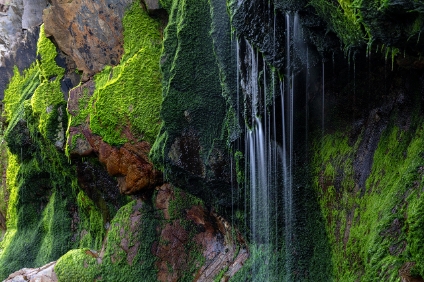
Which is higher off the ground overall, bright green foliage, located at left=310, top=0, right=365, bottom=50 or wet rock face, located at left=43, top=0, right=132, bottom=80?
wet rock face, located at left=43, top=0, right=132, bottom=80

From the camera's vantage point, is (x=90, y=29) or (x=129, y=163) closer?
(x=129, y=163)

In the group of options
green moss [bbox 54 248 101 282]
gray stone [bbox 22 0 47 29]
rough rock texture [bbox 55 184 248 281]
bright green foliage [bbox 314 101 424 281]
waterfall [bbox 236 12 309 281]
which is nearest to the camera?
bright green foliage [bbox 314 101 424 281]

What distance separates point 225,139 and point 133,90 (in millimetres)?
2934

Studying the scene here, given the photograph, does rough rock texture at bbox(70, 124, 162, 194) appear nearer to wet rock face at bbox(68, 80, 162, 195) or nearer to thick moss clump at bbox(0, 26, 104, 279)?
wet rock face at bbox(68, 80, 162, 195)

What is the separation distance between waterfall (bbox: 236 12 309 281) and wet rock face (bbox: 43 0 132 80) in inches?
190

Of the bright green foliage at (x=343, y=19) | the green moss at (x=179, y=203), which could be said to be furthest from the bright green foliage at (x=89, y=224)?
the bright green foliage at (x=343, y=19)

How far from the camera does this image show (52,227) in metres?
14.8

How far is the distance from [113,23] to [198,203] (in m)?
4.47

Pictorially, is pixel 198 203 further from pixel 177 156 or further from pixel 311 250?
pixel 311 250

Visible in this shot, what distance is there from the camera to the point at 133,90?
1123 cm

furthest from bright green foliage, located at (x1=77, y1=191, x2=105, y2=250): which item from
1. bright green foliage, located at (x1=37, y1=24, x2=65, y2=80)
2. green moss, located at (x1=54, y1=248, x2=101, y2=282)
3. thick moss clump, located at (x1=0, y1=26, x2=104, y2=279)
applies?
bright green foliage, located at (x1=37, y1=24, x2=65, y2=80)

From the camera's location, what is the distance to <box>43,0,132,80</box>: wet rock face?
1210 centimetres

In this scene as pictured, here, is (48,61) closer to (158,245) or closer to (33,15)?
(33,15)

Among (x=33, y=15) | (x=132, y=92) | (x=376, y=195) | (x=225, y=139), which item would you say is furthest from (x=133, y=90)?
(x=33, y=15)
